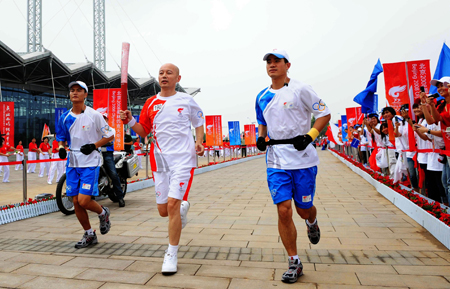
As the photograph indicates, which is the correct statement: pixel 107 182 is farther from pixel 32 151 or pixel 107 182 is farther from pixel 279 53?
pixel 32 151

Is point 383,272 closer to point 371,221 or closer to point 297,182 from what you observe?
point 297,182

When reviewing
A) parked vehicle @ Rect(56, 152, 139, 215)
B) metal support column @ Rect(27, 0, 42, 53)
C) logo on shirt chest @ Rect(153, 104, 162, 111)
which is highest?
metal support column @ Rect(27, 0, 42, 53)

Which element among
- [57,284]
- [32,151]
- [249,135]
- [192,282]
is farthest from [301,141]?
[249,135]

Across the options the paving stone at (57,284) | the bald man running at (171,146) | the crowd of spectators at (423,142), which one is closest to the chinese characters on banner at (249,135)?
the crowd of spectators at (423,142)

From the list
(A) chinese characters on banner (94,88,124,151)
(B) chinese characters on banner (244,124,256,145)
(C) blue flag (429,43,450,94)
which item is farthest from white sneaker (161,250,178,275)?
(B) chinese characters on banner (244,124,256,145)

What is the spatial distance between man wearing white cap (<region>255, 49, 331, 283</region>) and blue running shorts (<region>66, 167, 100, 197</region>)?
2.11m

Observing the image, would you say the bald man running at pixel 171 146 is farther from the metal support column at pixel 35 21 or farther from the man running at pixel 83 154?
the metal support column at pixel 35 21

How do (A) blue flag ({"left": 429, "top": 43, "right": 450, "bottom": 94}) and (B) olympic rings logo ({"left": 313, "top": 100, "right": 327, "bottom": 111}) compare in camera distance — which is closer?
(B) olympic rings logo ({"left": 313, "top": 100, "right": 327, "bottom": 111})

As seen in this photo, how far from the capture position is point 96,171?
4.25 metres

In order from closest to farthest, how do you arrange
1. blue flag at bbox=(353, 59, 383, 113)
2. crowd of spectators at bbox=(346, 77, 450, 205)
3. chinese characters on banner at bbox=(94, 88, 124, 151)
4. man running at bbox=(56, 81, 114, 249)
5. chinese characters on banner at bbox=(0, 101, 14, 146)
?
man running at bbox=(56, 81, 114, 249) < crowd of spectators at bbox=(346, 77, 450, 205) < chinese characters on banner at bbox=(0, 101, 14, 146) < blue flag at bbox=(353, 59, 383, 113) < chinese characters on banner at bbox=(94, 88, 124, 151)

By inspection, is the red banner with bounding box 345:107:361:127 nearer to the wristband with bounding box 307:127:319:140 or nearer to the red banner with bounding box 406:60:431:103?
the red banner with bounding box 406:60:431:103

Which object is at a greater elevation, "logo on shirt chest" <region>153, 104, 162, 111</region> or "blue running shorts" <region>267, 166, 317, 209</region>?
"logo on shirt chest" <region>153, 104, 162, 111</region>

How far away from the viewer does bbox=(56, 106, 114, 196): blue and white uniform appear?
4.13 meters

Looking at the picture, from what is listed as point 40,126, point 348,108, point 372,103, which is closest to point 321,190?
point 372,103
